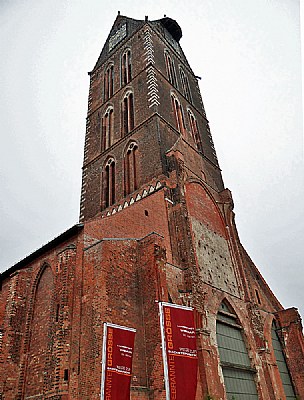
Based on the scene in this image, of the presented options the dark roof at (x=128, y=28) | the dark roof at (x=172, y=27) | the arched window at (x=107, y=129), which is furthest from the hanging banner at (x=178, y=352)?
the dark roof at (x=172, y=27)

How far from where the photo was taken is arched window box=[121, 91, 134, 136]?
77.3 ft

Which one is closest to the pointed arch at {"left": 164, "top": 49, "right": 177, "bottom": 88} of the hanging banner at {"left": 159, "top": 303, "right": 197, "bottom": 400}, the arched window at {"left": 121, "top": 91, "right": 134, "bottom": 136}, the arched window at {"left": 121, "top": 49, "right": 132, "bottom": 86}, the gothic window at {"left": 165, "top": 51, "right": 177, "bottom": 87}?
the gothic window at {"left": 165, "top": 51, "right": 177, "bottom": 87}

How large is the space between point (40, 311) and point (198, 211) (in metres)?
9.20

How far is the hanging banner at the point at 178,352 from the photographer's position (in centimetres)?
874

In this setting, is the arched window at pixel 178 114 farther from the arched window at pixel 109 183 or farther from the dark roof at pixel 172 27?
the dark roof at pixel 172 27

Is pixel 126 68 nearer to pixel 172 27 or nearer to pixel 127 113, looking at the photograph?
pixel 127 113

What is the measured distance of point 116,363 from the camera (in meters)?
9.46

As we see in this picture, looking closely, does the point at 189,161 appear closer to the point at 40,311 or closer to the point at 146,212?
the point at 146,212

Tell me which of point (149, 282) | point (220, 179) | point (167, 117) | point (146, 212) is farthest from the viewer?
point (220, 179)

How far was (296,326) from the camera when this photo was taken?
19906mm

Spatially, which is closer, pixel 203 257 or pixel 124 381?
pixel 124 381

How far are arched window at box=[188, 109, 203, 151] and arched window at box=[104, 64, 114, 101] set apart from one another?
21.0ft

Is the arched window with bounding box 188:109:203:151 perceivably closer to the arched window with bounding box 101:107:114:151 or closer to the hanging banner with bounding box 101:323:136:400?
the arched window with bounding box 101:107:114:151

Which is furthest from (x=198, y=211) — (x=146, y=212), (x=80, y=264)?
(x=80, y=264)
